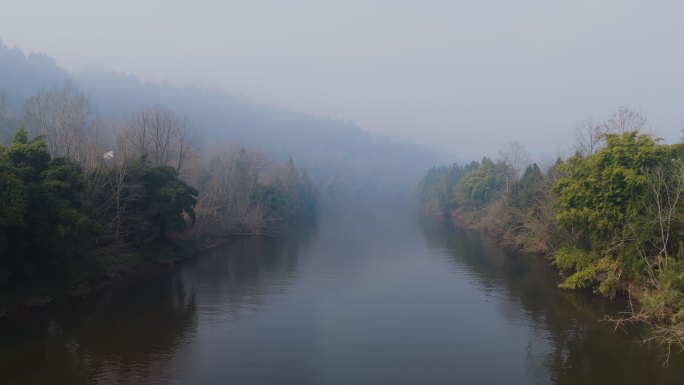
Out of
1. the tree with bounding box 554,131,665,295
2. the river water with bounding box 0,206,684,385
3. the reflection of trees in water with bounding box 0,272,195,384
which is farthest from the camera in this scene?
the tree with bounding box 554,131,665,295

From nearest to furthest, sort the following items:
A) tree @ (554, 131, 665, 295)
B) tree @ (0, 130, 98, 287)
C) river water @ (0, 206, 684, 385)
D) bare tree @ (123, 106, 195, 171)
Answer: river water @ (0, 206, 684, 385)
tree @ (0, 130, 98, 287)
tree @ (554, 131, 665, 295)
bare tree @ (123, 106, 195, 171)

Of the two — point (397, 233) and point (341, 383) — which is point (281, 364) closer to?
point (341, 383)

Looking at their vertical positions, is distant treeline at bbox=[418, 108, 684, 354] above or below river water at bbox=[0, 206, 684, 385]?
above

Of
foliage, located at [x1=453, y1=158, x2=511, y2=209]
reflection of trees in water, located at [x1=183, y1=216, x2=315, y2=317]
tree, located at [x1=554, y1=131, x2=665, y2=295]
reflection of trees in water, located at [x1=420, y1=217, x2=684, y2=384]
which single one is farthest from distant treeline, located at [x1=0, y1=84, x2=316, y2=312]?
foliage, located at [x1=453, y1=158, x2=511, y2=209]

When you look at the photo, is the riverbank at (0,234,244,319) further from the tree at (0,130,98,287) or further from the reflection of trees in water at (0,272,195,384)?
the tree at (0,130,98,287)

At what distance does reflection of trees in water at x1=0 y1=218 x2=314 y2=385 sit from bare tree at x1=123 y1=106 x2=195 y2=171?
579 inches

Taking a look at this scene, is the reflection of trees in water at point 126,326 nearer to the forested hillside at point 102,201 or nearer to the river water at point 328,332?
the river water at point 328,332

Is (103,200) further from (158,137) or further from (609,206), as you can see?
(609,206)

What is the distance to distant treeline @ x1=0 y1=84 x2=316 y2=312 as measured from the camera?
22.7 metres

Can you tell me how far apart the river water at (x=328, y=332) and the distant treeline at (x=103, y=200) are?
2.14 meters

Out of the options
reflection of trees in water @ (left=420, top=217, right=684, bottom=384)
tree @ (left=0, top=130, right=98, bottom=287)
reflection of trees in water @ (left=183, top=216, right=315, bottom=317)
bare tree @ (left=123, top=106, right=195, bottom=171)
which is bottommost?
reflection of trees in water @ (left=420, top=217, right=684, bottom=384)

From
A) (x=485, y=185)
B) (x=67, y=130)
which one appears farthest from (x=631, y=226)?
(x=485, y=185)

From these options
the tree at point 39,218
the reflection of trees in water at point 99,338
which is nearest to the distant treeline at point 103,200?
the tree at point 39,218

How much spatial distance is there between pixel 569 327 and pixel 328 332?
12.0m
